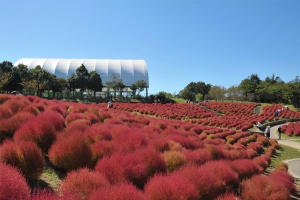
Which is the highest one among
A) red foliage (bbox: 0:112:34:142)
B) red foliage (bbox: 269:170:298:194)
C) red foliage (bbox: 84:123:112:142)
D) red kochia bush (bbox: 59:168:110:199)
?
red foliage (bbox: 0:112:34:142)

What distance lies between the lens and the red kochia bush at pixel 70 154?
17.0 feet

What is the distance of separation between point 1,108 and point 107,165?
17.2ft

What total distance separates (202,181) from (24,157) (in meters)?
3.51

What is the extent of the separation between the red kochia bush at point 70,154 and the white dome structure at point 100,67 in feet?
244

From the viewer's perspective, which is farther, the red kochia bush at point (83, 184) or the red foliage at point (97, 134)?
the red foliage at point (97, 134)

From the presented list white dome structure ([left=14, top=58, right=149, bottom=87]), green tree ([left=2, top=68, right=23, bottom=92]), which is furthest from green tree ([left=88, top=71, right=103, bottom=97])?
green tree ([left=2, top=68, right=23, bottom=92])

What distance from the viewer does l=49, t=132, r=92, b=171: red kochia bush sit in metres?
5.17

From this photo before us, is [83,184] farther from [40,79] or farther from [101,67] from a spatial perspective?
[101,67]

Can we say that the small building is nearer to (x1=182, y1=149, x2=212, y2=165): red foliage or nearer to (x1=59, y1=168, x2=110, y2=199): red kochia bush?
(x1=182, y1=149, x2=212, y2=165): red foliage

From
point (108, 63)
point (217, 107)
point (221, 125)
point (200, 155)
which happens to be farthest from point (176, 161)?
point (108, 63)

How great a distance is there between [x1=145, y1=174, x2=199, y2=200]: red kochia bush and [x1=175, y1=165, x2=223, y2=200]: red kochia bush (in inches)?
29.6

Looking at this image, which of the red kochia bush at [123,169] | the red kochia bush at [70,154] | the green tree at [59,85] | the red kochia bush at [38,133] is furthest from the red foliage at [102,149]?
the green tree at [59,85]

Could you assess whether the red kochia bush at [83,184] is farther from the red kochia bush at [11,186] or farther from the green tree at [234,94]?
the green tree at [234,94]

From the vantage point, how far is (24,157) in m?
4.47
